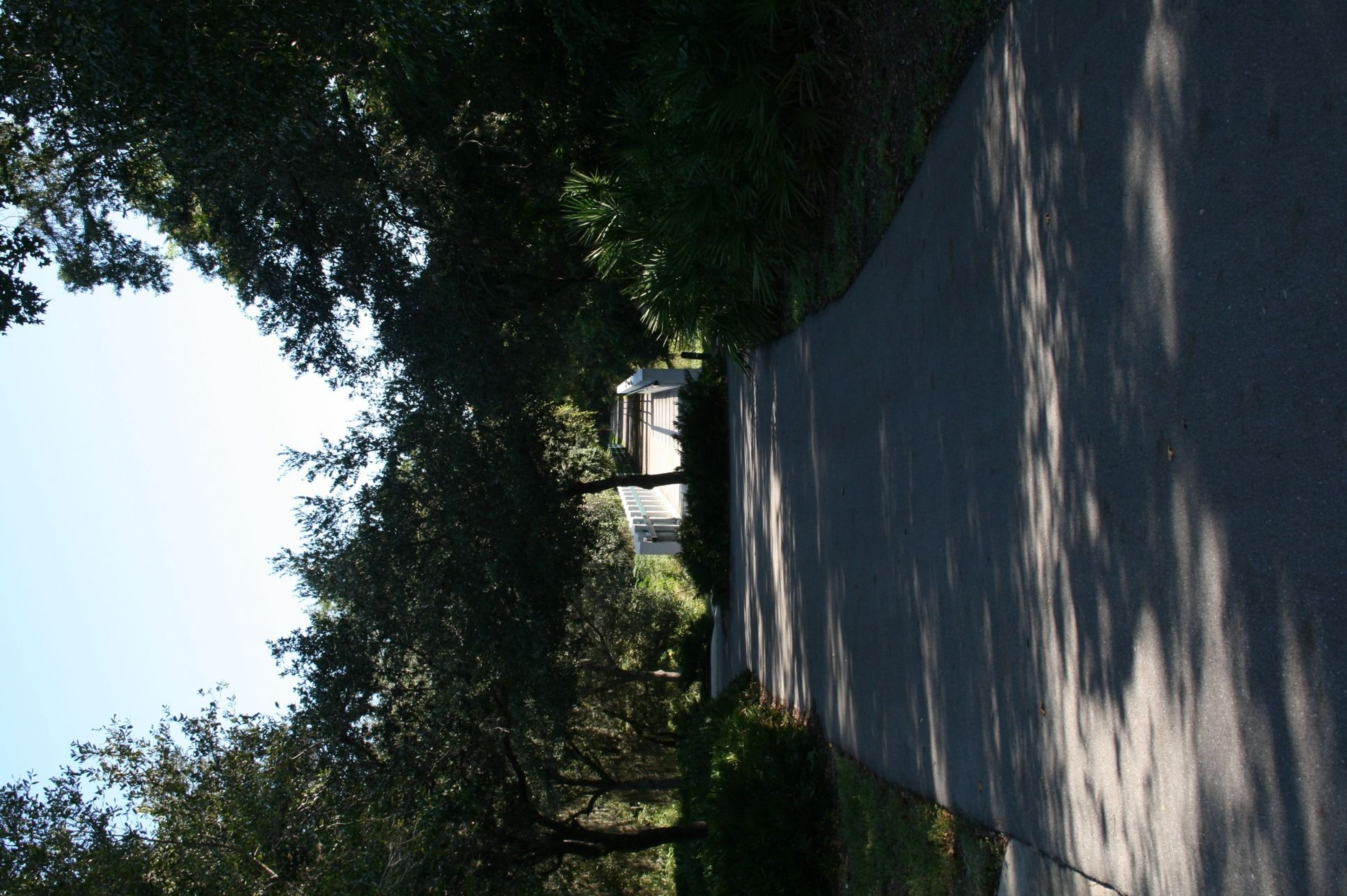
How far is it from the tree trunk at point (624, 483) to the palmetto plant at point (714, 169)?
4.36 m

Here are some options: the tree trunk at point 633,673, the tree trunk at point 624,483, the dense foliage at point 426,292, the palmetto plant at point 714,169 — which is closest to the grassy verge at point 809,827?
the dense foliage at point 426,292

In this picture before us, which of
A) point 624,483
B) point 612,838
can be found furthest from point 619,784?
point 624,483

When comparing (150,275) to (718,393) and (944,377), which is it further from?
(944,377)

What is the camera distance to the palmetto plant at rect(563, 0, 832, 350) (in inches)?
331

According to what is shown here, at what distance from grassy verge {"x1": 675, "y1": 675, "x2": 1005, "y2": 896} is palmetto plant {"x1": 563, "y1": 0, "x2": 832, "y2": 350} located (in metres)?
4.70

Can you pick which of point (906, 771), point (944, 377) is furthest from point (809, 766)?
point (944, 377)

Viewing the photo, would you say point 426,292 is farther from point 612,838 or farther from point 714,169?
point 612,838

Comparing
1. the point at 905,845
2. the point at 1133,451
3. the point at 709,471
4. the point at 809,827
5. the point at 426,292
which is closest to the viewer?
the point at 1133,451

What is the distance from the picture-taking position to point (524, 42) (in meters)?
12.5

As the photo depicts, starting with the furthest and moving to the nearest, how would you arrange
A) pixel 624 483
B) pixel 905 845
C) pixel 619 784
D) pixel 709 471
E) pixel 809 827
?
1. pixel 624 483
2. pixel 619 784
3. pixel 709 471
4. pixel 809 827
5. pixel 905 845

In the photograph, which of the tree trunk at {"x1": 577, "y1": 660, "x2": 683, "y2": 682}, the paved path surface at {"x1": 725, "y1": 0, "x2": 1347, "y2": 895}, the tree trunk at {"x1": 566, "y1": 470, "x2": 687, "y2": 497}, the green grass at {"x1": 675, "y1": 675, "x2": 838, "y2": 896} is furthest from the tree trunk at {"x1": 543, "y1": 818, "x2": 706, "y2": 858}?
the paved path surface at {"x1": 725, "y1": 0, "x2": 1347, "y2": 895}

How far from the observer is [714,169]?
9.02 meters

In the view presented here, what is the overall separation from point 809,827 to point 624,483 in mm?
8623

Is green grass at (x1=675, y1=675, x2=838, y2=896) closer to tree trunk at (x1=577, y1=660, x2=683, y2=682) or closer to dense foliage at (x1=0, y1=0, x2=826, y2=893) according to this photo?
dense foliage at (x1=0, y1=0, x2=826, y2=893)
